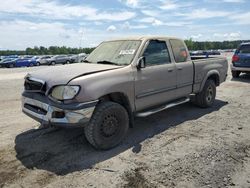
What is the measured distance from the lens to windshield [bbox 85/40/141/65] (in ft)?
17.3

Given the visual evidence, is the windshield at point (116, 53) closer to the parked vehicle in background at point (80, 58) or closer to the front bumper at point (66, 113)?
the parked vehicle in background at point (80, 58)

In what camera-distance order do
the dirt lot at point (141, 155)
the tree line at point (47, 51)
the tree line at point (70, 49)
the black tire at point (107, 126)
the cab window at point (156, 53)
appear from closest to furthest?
the dirt lot at point (141, 155)
the black tire at point (107, 126)
the cab window at point (156, 53)
the tree line at point (47, 51)
the tree line at point (70, 49)

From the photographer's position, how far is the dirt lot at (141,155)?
3.67m

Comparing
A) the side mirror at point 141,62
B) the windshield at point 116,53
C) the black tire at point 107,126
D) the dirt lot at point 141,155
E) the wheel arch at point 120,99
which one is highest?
the windshield at point 116,53

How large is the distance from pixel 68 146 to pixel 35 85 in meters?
1.21

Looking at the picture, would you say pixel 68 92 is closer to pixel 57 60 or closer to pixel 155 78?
pixel 155 78

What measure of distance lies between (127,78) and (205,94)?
317 cm

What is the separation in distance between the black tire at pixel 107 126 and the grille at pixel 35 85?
37.8 inches

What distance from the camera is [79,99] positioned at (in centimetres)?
420

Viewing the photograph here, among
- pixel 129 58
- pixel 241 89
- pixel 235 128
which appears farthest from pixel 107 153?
pixel 241 89

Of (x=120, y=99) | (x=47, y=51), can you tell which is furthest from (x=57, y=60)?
(x=47, y=51)

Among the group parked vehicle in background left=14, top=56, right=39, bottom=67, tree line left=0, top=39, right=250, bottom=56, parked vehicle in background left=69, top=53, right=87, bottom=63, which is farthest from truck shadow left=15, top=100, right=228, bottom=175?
tree line left=0, top=39, right=250, bottom=56

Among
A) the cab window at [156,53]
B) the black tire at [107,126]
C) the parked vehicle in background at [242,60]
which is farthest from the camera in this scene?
the parked vehicle in background at [242,60]

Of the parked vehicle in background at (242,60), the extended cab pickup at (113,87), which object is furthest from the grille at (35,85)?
the parked vehicle in background at (242,60)
